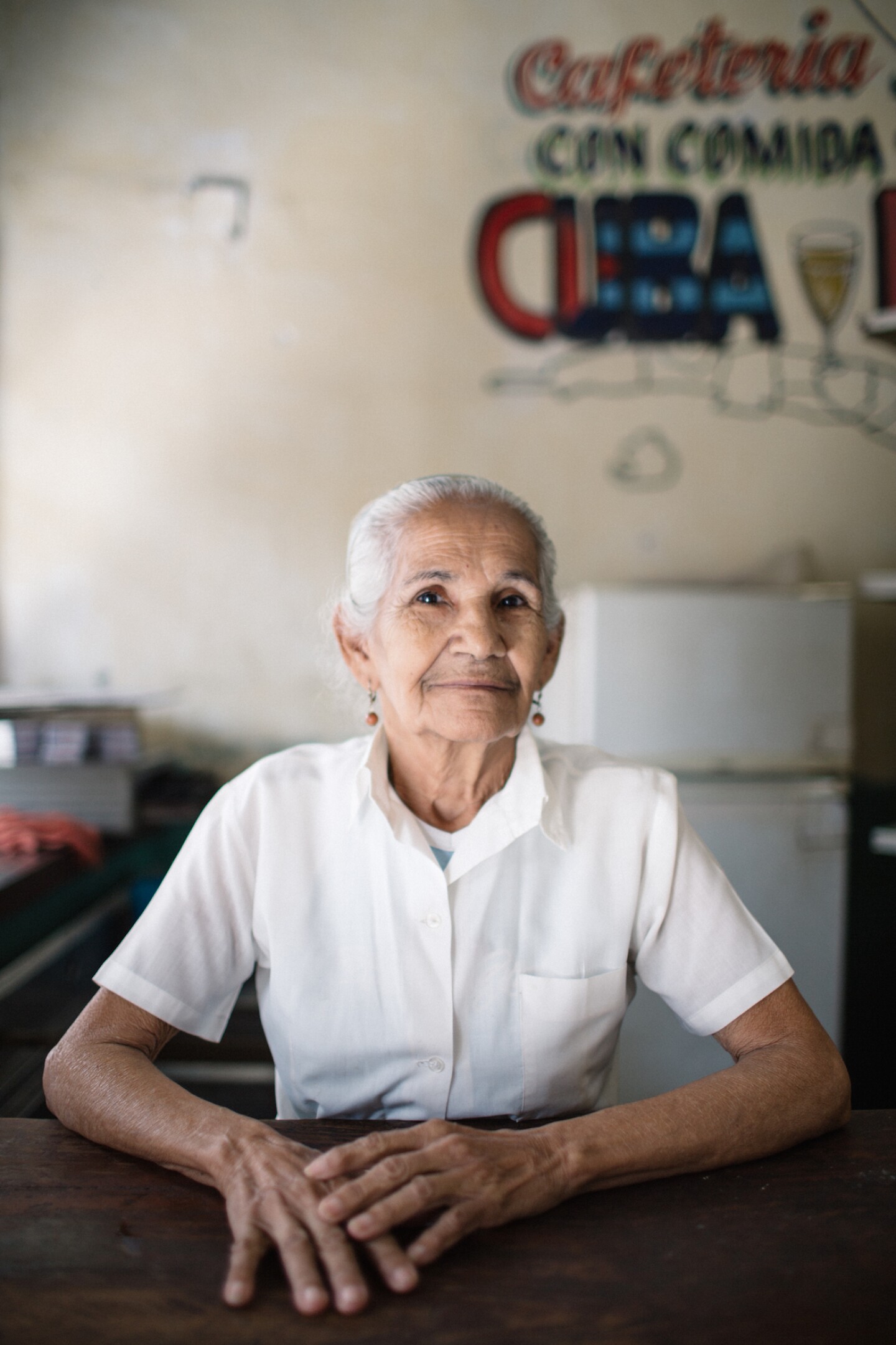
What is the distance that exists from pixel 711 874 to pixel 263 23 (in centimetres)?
324

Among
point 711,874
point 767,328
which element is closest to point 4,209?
point 767,328

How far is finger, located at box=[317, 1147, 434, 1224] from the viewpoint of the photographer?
79cm

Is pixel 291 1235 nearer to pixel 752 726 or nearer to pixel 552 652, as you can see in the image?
pixel 552 652

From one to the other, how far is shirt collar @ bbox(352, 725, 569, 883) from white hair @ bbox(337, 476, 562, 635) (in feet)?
0.74

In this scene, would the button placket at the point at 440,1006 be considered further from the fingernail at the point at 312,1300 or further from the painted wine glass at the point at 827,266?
the painted wine glass at the point at 827,266

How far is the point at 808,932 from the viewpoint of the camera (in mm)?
2537

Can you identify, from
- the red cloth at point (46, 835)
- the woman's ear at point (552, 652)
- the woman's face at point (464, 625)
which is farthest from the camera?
the red cloth at point (46, 835)

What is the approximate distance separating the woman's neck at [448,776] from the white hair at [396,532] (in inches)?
8.1

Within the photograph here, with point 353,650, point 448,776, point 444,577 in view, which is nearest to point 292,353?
point 353,650

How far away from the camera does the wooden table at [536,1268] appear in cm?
69

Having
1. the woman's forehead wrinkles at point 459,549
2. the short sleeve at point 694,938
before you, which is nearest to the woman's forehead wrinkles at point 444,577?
the woman's forehead wrinkles at point 459,549

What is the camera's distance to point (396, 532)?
4.28ft

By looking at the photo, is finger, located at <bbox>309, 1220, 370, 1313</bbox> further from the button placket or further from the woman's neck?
the woman's neck

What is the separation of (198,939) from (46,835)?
1.22 m
